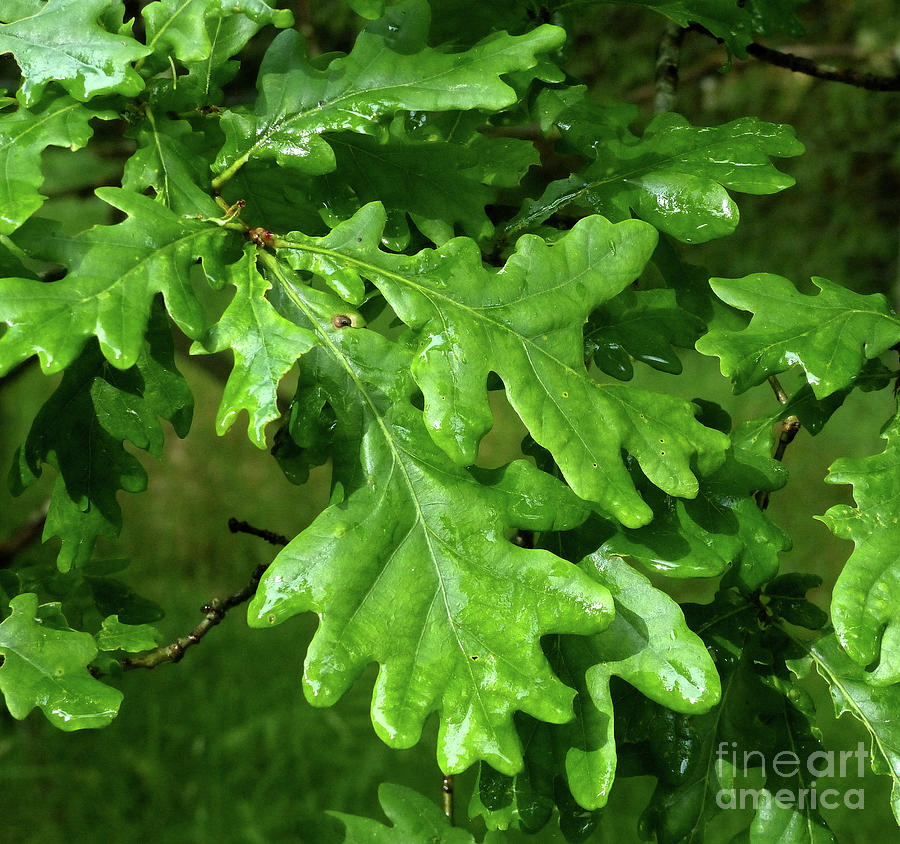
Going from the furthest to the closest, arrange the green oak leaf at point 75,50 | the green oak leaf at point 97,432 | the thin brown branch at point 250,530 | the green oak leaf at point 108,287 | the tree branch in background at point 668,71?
the tree branch in background at point 668,71 → the thin brown branch at point 250,530 → the green oak leaf at point 97,432 → the green oak leaf at point 75,50 → the green oak leaf at point 108,287

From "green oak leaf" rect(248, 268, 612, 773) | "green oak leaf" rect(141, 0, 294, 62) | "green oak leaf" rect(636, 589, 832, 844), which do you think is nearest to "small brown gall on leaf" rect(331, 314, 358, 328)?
"green oak leaf" rect(248, 268, 612, 773)

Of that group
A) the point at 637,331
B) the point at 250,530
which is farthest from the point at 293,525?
the point at 637,331

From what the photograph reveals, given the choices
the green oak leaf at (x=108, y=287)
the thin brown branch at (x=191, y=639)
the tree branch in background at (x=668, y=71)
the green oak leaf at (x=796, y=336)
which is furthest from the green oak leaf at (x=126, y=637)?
the tree branch in background at (x=668, y=71)

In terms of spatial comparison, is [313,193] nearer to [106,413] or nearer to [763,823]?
[106,413]

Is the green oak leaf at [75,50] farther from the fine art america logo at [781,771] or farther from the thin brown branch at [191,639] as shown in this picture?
the fine art america logo at [781,771]

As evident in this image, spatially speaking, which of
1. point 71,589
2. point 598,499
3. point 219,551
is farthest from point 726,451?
point 219,551
